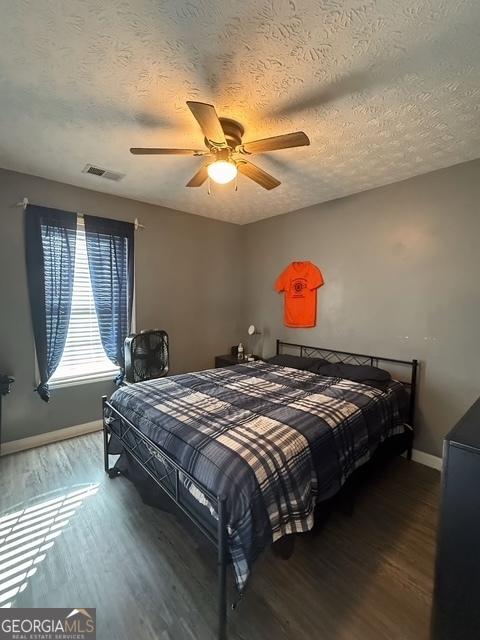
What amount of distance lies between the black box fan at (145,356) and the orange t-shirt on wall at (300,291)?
5.70 ft

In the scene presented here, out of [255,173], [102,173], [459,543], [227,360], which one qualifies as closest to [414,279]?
[255,173]

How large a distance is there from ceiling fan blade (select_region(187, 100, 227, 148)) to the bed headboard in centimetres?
258

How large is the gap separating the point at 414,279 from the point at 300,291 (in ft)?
4.45

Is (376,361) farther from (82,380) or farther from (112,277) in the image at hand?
(82,380)

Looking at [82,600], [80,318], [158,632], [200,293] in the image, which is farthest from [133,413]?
[200,293]

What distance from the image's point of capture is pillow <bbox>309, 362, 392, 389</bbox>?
9.07 ft

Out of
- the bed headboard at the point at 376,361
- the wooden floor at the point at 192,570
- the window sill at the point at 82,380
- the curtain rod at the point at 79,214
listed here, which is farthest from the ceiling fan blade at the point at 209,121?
the window sill at the point at 82,380

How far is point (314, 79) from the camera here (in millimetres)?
1624

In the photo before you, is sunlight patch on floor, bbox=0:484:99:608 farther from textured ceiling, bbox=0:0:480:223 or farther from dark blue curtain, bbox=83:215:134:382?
textured ceiling, bbox=0:0:480:223

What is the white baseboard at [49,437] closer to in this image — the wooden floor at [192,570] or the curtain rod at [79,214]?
the wooden floor at [192,570]

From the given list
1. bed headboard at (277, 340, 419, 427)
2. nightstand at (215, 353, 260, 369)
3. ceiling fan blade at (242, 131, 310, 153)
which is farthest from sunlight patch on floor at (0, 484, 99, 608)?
ceiling fan blade at (242, 131, 310, 153)

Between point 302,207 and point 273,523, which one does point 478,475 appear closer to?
point 273,523

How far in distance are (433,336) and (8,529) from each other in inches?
146

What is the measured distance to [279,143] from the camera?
179 cm
